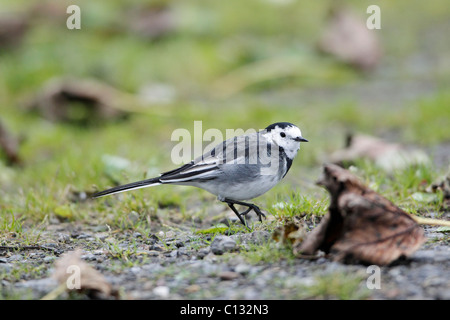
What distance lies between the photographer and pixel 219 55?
939 centimetres

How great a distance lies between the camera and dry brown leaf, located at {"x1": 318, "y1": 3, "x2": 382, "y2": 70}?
881 cm

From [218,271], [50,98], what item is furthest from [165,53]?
[218,271]

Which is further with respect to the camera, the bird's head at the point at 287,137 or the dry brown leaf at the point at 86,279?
the bird's head at the point at 287,137

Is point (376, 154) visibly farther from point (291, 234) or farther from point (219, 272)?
point (219, 272)

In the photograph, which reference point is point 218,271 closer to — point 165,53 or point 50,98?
point 50,98

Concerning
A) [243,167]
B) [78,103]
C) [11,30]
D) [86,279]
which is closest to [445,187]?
[243,167]

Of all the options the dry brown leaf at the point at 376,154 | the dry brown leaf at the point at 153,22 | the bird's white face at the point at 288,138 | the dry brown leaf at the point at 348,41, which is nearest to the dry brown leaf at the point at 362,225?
the bird's white face at the point at 288,138

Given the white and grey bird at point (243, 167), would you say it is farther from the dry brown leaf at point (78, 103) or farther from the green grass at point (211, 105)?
the dry brown leaf at point (78, 103)

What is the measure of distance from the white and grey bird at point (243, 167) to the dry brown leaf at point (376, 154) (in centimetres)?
142

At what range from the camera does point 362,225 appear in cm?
307

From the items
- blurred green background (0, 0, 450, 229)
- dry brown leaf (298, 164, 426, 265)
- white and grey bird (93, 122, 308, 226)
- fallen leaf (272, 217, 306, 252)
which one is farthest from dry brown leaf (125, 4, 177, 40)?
dry brown leaf (298, 164, 426, 265)

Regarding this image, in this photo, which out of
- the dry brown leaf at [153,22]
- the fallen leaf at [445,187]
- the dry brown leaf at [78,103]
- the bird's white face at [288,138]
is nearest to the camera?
the bird's white face at [288,138]

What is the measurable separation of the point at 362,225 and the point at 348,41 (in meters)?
6.37

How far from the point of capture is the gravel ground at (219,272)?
2904mm
